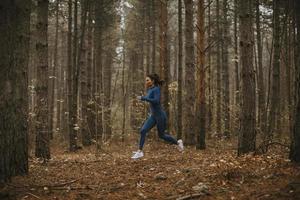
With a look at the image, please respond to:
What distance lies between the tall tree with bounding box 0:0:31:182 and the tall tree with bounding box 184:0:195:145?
314 inches

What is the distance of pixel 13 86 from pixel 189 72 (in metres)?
8.69

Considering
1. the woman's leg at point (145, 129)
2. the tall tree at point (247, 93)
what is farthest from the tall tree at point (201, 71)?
the tall tree at point (247, 93)

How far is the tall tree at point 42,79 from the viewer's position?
34.4ft

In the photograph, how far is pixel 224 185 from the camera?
593 centimetres

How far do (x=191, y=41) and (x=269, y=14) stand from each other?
975 cm

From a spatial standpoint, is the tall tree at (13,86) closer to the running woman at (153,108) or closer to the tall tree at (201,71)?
the running woman at (153,108)

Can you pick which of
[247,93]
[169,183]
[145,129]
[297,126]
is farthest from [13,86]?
[247,93]

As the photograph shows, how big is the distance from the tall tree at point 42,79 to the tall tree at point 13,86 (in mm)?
3216

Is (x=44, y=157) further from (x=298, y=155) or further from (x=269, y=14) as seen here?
(x=269, y=14)

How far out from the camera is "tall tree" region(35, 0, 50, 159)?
34.4 feet

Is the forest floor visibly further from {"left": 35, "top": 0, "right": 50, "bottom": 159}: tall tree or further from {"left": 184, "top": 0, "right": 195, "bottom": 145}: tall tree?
{"left": 184, "top": 0, "right": 195, "bottom": 145}: tall tree

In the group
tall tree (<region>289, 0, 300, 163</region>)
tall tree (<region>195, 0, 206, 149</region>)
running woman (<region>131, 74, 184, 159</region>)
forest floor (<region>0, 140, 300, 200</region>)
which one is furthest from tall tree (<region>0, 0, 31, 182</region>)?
tall tree (<region>195, 0, 206, 149</region>)

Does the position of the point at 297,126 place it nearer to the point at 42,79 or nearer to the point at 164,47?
the point at 42,79

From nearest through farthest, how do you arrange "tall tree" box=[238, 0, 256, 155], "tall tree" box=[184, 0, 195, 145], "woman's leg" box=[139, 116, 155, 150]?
"tall tree" box=[238, 0, 256, 155], "woman's leg" box=[139, 116, 155, 150], "tall tree" box=[184, 0, 195, 145]
